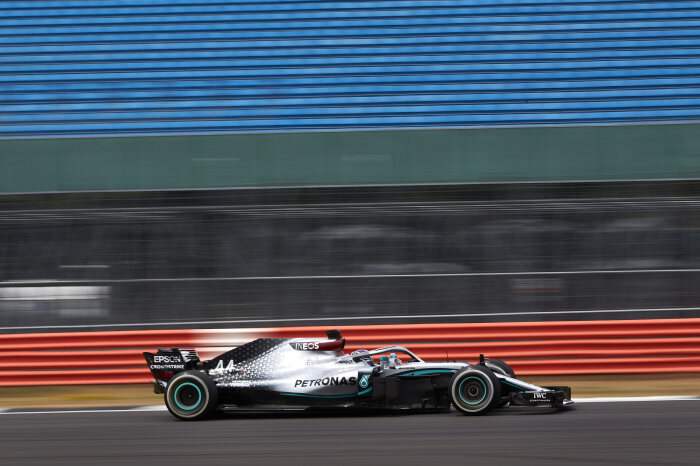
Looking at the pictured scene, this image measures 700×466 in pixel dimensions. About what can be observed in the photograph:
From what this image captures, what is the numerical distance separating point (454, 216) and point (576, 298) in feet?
6.91

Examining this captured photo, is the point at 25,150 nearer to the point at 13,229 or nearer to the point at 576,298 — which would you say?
the point at 13,229

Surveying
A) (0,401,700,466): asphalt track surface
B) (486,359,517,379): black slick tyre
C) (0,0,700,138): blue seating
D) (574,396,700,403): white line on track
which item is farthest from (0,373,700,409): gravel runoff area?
(0,0,700,138): blue seating

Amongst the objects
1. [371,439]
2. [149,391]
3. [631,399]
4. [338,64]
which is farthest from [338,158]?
[371,439]

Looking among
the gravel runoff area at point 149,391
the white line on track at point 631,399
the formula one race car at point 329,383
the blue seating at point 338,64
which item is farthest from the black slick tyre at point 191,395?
the blue seating at point 338,64

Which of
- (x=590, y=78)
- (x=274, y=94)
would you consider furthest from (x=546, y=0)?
(x=274, y=94)

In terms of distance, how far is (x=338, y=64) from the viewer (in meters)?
16.0

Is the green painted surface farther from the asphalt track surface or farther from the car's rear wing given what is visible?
the asphalt track surface

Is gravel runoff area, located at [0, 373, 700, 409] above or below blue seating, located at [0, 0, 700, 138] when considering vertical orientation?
below

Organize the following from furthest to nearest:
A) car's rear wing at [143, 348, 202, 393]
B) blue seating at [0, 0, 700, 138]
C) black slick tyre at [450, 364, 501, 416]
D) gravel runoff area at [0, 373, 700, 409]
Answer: blue seating at [0, 0, 700, 138]
gravel runoff area at [0, 373, 700, 409]
car's rear wing at [143, 348, 202, 393]
black slick tyre at [450, 364, 501, 416]

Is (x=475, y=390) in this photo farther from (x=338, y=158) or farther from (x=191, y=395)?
(x=338, y=158)

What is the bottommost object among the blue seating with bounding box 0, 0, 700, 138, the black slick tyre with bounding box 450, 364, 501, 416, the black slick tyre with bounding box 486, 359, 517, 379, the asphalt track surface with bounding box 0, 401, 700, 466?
the asphalt track surface with bounding box 0, 401, 700, 466

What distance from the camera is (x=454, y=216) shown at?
39.2 feet

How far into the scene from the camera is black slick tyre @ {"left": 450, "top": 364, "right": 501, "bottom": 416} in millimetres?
7391

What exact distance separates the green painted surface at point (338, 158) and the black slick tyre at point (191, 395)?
480 centimetres
